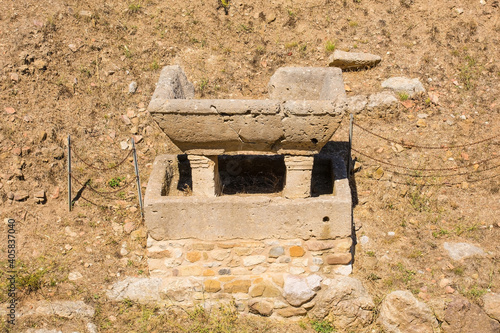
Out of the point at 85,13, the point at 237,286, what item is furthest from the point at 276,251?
the point at 85,13

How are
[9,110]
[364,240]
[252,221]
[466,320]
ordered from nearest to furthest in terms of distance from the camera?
[466,320], [252,221], [364,240], [9,110]

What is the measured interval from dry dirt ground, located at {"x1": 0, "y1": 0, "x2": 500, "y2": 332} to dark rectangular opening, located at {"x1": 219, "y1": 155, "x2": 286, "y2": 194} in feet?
4.16

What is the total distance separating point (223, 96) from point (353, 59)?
7.43 feet

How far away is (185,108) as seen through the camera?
5195 millimetres

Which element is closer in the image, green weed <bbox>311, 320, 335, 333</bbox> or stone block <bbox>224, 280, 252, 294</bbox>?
green weed <bbox>311, 320, 335, 333</bbox>

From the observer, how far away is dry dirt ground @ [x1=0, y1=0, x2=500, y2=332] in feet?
20.9

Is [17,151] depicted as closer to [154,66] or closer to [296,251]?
[154,66]

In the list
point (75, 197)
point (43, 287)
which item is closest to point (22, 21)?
point (75, 197)

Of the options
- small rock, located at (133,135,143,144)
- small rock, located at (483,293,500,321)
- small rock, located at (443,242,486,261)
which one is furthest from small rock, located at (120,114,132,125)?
small rock, located at (483,293,500,321)

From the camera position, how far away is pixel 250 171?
7.04 metres

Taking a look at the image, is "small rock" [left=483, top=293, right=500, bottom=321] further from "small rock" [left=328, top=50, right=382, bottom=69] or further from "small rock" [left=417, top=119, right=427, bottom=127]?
"small rock" [left=328, top=50, right=382, bottom=69]

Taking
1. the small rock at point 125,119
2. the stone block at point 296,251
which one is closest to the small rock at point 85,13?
the small rock at point 125,119

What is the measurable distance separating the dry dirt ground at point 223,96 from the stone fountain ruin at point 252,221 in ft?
1.24

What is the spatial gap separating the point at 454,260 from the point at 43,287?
4852mm
